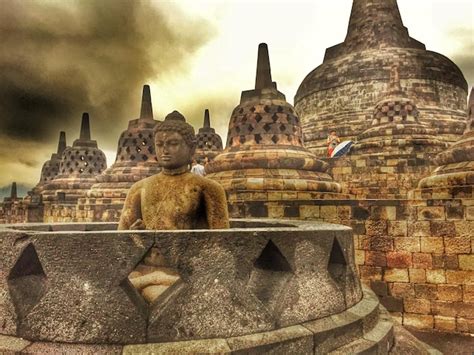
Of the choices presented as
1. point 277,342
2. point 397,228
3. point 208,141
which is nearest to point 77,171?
point 208,141

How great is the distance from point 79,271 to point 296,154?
20.5 feet

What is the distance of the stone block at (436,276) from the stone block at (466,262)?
25 centimetres

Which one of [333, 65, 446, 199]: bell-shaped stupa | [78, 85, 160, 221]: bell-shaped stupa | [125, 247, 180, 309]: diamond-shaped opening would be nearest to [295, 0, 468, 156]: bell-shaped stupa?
[333, 65, 446, 199]: bell-shaped stupa

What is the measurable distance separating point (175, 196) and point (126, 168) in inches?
352

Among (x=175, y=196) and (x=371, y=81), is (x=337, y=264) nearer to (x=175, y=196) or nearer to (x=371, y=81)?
(x=175, y=196)

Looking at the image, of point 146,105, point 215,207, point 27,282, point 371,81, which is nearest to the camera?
point 27,282

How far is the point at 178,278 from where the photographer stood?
1852 mm

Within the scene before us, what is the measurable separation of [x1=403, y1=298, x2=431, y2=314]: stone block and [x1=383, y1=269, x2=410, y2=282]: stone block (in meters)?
0.31

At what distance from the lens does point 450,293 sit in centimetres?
504

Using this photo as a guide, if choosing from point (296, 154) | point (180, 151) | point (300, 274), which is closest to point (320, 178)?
point (296, 154)

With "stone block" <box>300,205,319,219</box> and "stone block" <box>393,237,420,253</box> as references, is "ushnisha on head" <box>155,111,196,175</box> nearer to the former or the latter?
"stone block" <box>300,205,319,219</box>

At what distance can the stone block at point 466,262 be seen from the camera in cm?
493

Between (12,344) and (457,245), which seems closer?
(12,344)

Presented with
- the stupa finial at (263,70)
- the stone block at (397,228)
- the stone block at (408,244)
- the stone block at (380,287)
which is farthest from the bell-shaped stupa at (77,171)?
the stone block at (408,244)
